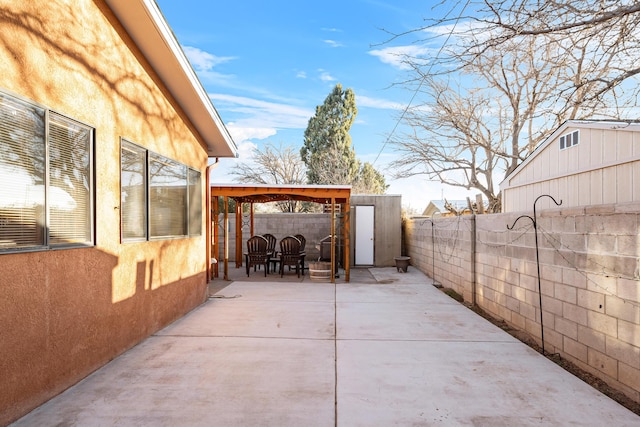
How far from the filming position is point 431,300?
6.81 m

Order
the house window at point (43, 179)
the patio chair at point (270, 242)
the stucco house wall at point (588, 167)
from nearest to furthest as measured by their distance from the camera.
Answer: the house window at point (43, 179) → the stucco house wall at point (588, 167) → the patio chair at point (270, 242)

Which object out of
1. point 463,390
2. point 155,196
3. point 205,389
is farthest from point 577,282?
point 155,196

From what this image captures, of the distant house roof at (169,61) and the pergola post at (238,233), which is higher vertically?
the distant house roof at (169,61)

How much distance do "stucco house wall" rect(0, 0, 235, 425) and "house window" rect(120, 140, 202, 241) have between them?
0.13m

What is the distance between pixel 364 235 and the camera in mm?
11922

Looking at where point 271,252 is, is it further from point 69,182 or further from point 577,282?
point 577,282

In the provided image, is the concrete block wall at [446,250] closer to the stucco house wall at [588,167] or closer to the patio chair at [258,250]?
the stucco house wall at [588,167]

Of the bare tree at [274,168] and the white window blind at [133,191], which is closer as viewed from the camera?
the white window blind at [133,191]

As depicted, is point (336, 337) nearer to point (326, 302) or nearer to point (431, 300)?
point (326, 302)

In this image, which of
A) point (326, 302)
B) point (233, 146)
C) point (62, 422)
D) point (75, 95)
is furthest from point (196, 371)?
point (233, 146)

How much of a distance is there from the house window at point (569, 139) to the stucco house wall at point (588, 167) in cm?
4

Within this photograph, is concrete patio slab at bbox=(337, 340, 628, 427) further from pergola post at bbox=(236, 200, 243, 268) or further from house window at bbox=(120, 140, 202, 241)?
pergola post at bbox=(236, 200, 243, 268)

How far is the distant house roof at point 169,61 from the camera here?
3773 mm

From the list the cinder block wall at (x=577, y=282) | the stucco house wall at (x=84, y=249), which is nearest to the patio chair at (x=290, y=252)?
the stucco house wall at (x=84, y=249)
